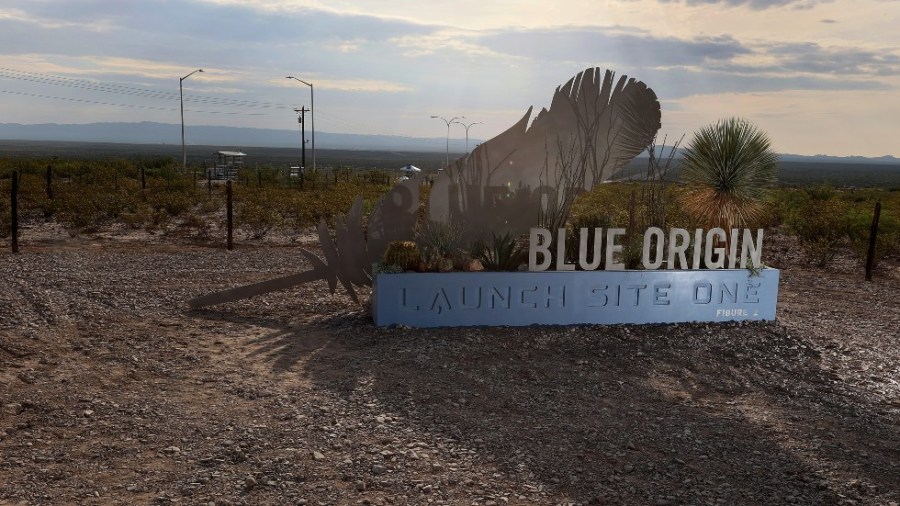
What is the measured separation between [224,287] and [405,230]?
343 cm

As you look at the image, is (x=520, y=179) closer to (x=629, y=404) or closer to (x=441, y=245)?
(x=441, y=245)

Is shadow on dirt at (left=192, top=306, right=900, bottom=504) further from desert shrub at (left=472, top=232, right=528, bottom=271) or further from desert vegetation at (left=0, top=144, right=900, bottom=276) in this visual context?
desert vegetation at (left=0, top=144, right=900, bottom=276)

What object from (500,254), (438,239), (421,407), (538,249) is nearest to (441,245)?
(438,239)

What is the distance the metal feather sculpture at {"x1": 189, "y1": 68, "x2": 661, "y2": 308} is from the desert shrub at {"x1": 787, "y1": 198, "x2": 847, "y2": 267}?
303 inches

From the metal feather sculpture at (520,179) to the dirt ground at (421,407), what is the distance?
0.77 meters

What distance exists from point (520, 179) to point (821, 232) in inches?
421

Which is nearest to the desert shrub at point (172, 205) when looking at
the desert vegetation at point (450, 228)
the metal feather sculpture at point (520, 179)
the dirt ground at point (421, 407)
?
the desert vegetation at point (450, 228)

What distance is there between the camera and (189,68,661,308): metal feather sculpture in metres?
10.6

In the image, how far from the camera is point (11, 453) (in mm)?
5699

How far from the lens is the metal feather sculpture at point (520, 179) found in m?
10.6

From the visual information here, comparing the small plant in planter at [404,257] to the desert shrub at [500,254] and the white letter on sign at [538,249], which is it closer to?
the desert shrub at [500,254]

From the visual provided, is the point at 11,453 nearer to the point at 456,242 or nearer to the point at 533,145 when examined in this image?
the point at 456,242

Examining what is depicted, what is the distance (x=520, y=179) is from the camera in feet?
35.5

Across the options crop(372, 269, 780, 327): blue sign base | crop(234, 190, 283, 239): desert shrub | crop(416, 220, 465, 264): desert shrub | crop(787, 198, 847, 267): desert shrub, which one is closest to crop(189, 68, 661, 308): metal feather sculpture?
crop(416, 220, 465, 264): desert shrub
